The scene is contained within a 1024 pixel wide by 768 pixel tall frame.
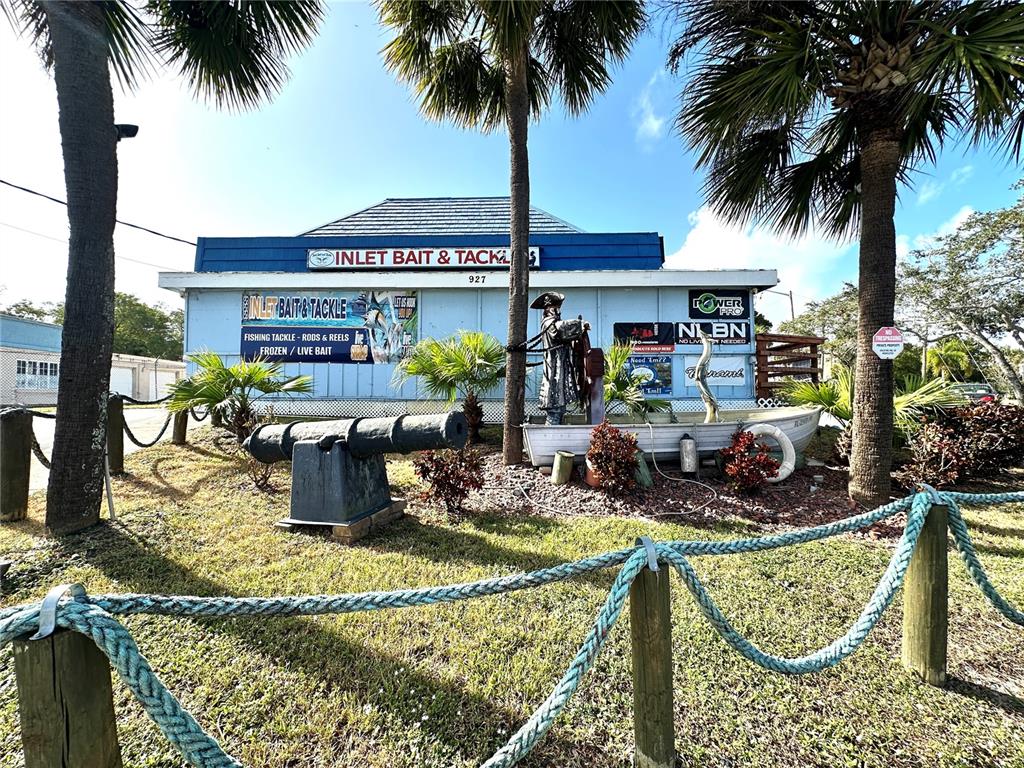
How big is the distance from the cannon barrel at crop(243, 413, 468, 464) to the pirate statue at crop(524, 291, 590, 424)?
261 cm

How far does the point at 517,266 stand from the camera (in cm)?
628

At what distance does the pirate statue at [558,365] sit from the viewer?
5898 millimetres

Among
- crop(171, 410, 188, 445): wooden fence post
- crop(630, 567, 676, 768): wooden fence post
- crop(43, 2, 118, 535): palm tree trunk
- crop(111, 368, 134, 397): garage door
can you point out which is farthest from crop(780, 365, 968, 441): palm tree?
crop(111, 368, 134, 397): garage door

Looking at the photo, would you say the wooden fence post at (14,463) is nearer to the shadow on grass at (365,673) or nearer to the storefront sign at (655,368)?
the shadow on grass at (365,673)

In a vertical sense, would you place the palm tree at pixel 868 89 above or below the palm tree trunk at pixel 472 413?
above

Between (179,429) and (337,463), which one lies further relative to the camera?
(179,429)

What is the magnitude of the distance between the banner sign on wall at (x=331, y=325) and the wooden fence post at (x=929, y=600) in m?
10.1

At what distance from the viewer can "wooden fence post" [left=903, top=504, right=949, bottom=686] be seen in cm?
210

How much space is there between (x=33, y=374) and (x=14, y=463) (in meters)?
22.6

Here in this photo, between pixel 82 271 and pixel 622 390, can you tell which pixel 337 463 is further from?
pixel 622 390

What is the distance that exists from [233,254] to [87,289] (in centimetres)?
854

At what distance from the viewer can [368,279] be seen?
10.6 m

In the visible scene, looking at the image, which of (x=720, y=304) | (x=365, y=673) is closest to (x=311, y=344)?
(x=365, y=673)

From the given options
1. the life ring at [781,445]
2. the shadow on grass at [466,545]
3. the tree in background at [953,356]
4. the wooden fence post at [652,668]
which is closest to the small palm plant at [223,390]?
the shadow on grass at [466,545]
